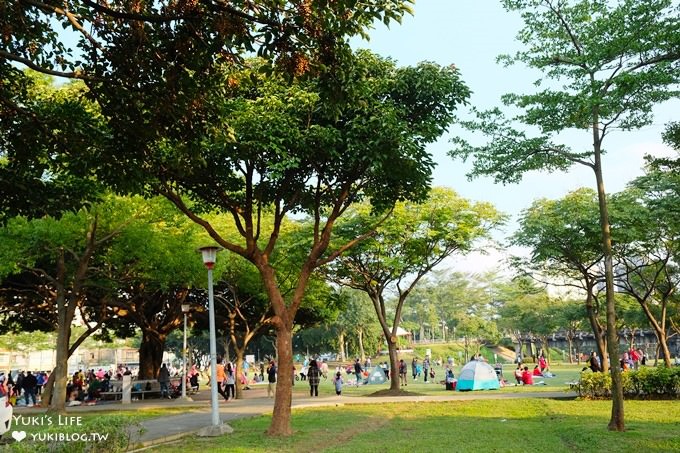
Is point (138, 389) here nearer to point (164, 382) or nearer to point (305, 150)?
point (164, 382)

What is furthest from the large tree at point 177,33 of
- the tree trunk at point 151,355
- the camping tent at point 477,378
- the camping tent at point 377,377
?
the camping tent at point 377,377

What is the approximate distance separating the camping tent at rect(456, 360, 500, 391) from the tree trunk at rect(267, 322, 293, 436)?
48.9ft

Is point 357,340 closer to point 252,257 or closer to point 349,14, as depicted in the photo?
point 252,257

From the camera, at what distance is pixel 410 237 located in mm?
23641

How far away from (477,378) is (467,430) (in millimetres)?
13823

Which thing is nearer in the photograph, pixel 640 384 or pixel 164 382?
pixel 640 384

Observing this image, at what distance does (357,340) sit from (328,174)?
57252 mm

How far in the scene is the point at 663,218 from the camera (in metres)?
20.6

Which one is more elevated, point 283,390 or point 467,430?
point 283,390

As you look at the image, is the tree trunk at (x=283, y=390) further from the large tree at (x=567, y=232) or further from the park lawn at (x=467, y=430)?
the large tree at (x=567, y=232)

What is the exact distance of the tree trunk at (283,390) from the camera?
39.4 ft

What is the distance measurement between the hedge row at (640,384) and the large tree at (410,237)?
7192 millimetres

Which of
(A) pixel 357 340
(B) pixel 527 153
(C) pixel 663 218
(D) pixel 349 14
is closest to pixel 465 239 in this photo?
(C) pixel 663 218

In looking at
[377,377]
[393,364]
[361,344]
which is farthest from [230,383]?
[361,344]
